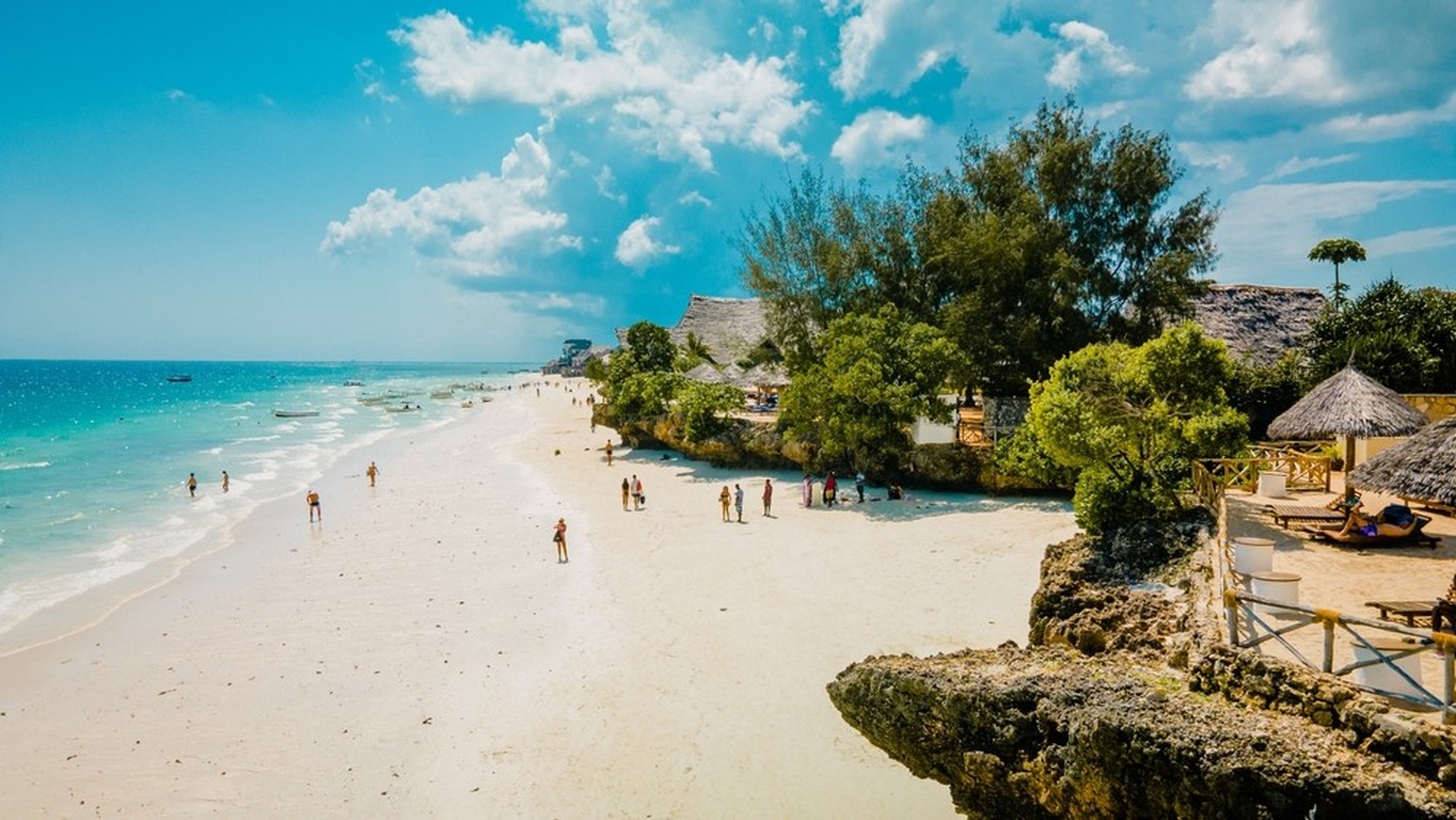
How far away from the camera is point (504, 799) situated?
9.12m

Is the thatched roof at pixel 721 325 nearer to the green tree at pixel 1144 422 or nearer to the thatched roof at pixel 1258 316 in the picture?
the thatched roof at pixel 1258 316

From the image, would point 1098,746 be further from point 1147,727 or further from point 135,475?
point 135,475

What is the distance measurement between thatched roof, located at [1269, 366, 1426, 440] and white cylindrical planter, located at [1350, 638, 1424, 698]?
8.39 m

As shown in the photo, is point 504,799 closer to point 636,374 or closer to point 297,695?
point 297,695

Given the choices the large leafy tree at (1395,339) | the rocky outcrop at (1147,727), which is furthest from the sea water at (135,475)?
the large leafy tree at (1395,339)

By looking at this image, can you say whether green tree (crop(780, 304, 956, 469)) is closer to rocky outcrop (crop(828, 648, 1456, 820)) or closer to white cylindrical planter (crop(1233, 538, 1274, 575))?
white cylindrical planter (crop(1233, 538, 1274, 575))

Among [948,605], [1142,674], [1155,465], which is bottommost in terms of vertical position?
[948,605]

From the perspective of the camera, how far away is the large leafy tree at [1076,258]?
2495cm

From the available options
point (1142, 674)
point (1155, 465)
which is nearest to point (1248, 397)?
point (1155, 465)

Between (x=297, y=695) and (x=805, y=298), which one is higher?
(x=805, y=298)

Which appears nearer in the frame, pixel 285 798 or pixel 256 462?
pixel 285 798

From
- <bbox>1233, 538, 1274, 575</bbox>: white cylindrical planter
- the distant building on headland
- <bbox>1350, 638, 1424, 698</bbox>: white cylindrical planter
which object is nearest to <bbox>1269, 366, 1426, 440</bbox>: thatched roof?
<bbox>1233, 538, 1274, 575</bbox>: white cylindrical planter

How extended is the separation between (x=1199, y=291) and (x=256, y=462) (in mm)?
42471

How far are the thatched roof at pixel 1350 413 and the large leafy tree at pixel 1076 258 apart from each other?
1069cm
